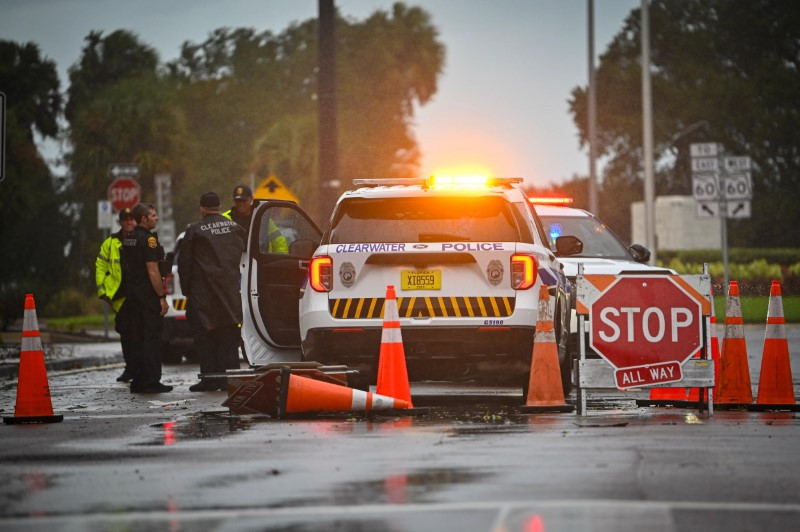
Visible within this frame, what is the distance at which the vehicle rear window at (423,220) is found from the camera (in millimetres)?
12914

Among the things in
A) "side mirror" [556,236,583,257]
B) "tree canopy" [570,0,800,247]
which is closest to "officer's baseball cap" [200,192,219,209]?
"side mirror" [556,236,583,257]

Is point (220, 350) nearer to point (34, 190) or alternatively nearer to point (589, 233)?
point (589, 233)

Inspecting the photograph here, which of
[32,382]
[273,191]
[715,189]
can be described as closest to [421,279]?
[32,382]

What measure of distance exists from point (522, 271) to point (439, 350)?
84 centimetres

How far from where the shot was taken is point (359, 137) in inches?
2872

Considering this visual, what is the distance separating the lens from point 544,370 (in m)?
12.4

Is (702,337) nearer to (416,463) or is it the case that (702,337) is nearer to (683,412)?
(683,412)

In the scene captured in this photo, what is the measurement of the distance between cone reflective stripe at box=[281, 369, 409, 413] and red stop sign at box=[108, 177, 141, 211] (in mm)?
18292

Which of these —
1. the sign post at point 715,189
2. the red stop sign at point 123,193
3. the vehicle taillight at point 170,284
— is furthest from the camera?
the sign post at point 715,189

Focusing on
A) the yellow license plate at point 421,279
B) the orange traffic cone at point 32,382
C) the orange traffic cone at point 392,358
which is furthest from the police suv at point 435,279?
the orange traffic cone at point 32,382

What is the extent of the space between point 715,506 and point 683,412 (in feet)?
17.0

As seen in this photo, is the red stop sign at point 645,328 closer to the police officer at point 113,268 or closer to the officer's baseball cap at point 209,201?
the officer's baseball cap at point 209,201

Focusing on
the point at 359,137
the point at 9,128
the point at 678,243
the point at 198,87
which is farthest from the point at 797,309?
the point at 198,87

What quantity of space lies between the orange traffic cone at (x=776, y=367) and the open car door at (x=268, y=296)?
12.5ft
